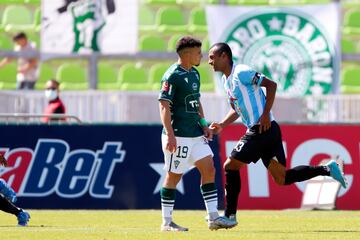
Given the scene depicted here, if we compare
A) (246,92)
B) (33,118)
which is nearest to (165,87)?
(246,92)

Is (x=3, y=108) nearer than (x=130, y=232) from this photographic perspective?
No

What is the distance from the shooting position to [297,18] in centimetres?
2455

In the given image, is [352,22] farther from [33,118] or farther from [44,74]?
[33,118]

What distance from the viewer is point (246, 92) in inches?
511

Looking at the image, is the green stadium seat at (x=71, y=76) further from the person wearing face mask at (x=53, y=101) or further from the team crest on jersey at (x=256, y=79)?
the team crest on jersey at (x=256, y=79)

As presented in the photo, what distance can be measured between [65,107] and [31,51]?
2.31 metres

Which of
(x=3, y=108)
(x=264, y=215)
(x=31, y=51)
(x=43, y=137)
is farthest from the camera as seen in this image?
(x=31, y=51)

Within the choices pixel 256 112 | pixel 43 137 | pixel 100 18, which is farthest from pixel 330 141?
pixel 100 18

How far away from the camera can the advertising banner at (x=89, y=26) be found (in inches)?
960

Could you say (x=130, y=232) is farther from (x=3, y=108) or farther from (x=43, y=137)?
(x=3, y=108)

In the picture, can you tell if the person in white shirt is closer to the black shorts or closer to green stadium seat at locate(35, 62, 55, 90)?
green stadium seat at locate(35, 62, 55, 90)

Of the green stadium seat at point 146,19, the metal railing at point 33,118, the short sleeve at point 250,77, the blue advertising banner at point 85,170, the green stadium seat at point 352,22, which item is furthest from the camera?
the green stadium seat at point 352,22

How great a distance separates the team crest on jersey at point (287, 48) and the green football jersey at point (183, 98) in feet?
37.9

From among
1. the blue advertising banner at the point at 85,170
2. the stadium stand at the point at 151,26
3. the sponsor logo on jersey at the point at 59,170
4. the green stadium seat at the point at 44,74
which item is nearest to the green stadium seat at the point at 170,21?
the stadium stand at the point at 151,26
